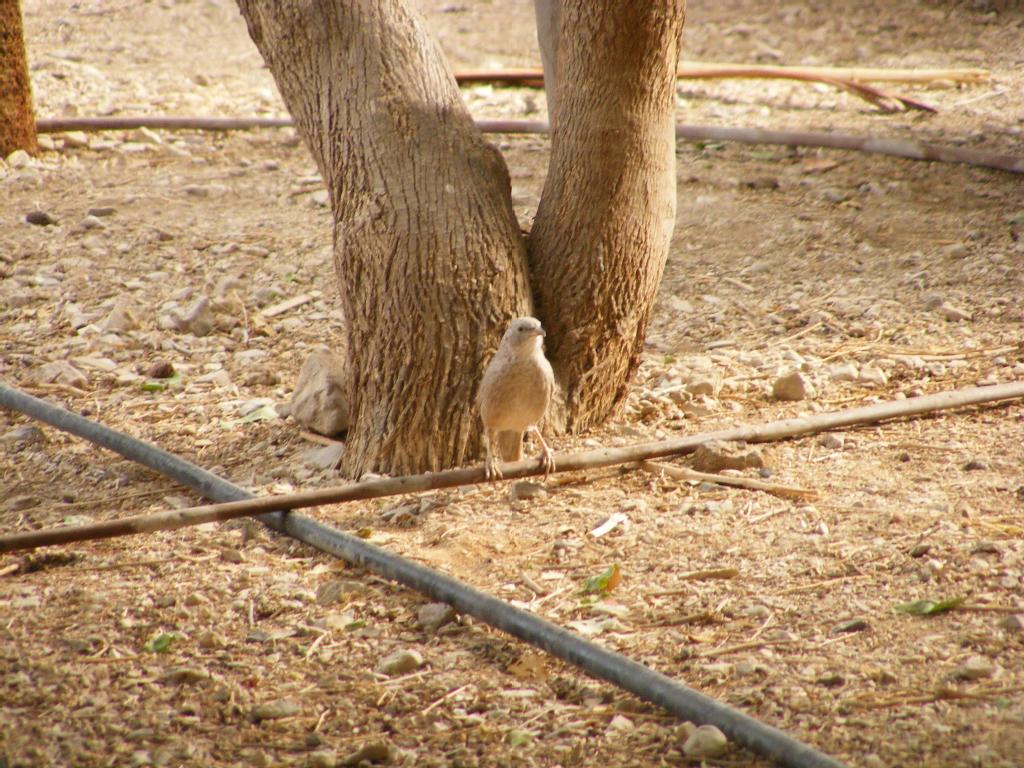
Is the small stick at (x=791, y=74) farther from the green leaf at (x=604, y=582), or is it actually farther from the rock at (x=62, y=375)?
the green leaf at (x=604, y=582)

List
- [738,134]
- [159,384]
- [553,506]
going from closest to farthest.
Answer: [553,506], [159,384], [738,134]

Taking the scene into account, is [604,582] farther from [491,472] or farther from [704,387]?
[704,387]

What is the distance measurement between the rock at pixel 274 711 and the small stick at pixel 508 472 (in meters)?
0.91

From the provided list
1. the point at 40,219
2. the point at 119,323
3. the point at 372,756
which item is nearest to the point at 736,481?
the point at 372,756

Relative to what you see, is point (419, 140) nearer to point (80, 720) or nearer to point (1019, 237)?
point (80, 720)

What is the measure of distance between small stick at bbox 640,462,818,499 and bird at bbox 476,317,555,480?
1.57 feet

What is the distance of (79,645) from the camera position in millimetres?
3332

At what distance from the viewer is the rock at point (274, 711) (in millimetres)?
3029

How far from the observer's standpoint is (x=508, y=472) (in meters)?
4.22

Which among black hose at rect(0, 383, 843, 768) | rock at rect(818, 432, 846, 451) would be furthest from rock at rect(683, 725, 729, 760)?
rock at rect(818, 432, 846, 451)

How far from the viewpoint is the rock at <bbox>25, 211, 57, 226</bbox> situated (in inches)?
296

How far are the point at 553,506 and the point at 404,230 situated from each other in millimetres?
1138

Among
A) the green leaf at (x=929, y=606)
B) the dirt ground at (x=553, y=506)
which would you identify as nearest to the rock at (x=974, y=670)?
the dirt ground at (x=553, y=506)

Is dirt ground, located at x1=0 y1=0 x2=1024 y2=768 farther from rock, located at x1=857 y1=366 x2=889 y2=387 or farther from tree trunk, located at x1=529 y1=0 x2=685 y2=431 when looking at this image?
tree trunk, located at x1=529 y1=0 x2=685 y2=431
